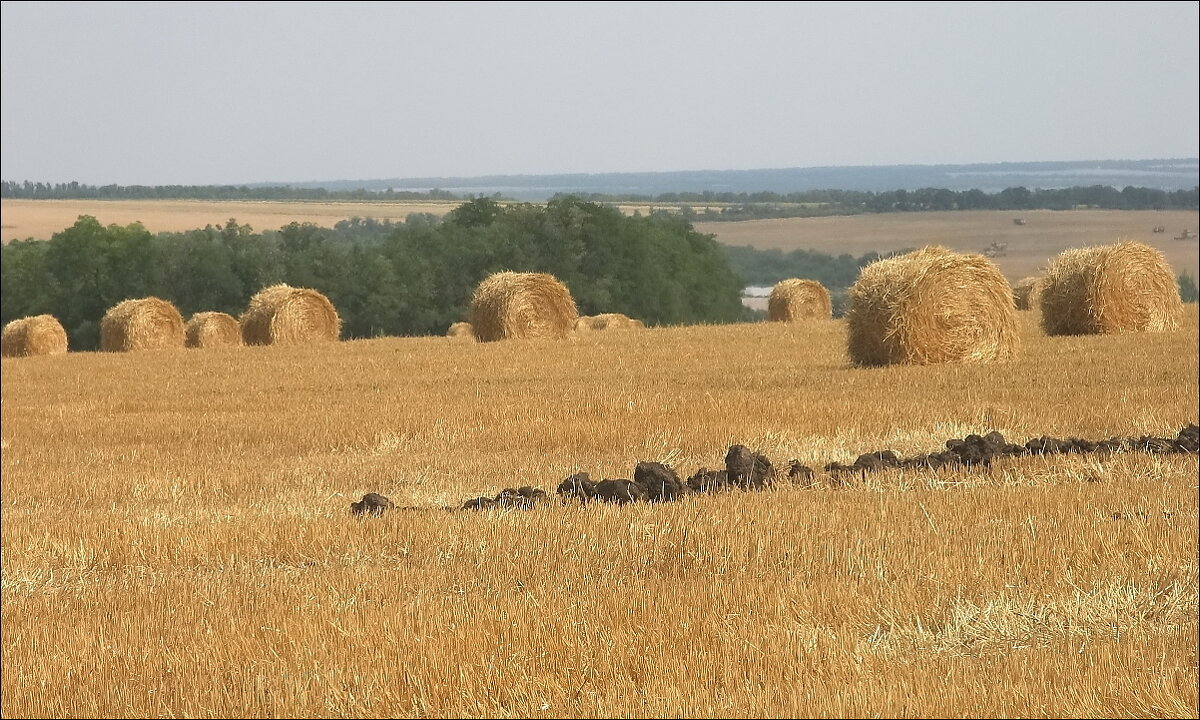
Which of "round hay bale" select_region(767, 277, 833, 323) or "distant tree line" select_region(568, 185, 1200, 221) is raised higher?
"distant tree line" select_region(568, 185, 1200, 221)

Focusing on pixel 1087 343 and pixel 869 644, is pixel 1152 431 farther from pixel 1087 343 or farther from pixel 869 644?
pixel 1087 343

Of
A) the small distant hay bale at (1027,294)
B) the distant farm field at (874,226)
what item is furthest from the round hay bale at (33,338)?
the small distant hay bale at (1027,294)

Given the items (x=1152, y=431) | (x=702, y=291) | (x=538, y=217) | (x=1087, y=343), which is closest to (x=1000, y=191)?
(x=702, y=291)

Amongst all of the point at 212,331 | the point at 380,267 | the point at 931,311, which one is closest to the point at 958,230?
the point at 380,267

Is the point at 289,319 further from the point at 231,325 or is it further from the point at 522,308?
the point at 522,308

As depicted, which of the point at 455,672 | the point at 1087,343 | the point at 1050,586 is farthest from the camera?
the point at 1087,343

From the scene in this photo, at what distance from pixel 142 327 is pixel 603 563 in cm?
2590

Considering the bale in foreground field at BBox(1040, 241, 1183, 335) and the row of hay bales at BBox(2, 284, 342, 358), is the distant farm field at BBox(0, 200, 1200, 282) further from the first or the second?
the bale in foreground field at BBox(1040, 241, 1183, 335)

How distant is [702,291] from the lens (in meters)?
64.2

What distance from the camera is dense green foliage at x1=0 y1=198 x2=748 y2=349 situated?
56375mm

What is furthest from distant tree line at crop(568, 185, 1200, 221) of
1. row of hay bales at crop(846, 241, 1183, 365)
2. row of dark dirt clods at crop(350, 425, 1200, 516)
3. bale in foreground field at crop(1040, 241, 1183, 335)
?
row of dark dirt clods at crop(350, 425, 1200, 516)

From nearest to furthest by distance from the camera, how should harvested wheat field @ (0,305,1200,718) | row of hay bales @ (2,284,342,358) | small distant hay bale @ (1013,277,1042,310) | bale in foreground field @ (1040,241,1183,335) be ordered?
1. harvested wheat field @ (0,305,1200,718)
2. bale in foreground field @ (1040,241,1183,335)
3. row of hay bales @ (2,284,342,358)
4. small distant hay bale @ (1013,277,1042,310)

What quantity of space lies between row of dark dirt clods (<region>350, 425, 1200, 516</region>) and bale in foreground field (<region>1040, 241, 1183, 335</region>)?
1212cm

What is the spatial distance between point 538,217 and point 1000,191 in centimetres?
1937
